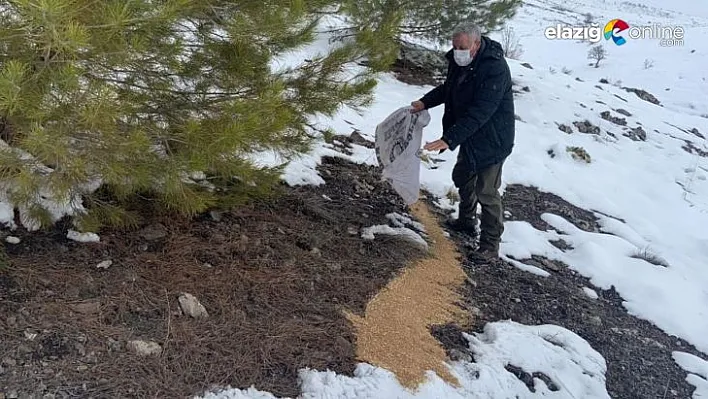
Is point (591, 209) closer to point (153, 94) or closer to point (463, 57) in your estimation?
point (463, 57)

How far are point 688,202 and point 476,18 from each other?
3.74 meters

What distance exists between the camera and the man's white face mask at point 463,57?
390cm

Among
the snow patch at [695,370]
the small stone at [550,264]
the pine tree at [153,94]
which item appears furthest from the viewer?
the small stone at [550,264]

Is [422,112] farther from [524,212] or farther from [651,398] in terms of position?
[651,398]

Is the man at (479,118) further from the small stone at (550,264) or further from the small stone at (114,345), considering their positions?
the small stone at (114,345)

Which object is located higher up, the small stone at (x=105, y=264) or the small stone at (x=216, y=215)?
the small stone at (x=105, y=264)

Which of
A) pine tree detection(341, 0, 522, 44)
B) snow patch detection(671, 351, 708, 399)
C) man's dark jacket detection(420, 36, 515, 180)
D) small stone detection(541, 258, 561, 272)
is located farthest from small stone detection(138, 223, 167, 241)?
pine tree detection(341, 0, 522, 44)

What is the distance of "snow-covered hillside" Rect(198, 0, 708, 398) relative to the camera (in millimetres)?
3096

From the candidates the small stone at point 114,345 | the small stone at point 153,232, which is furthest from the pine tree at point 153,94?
the small stone at point 114,345

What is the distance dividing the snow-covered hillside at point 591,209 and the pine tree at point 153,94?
1.10 meters

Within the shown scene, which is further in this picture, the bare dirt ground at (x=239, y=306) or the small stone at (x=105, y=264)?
the small stone at (x=105, y=264)

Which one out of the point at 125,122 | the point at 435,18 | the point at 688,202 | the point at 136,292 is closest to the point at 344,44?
the point at 125,122

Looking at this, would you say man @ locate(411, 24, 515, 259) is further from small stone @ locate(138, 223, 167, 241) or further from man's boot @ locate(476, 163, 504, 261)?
small stone @ locate(138, 223, 167, 241)

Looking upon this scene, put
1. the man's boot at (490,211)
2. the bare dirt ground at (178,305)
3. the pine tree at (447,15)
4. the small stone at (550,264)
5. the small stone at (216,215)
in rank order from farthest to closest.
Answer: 1. the pine tree at (447,15)
2. the small stone at (550,264)
3. the man's boot at (490,211)
4. the small stone at (216,215)
5. the bare dirt ground at (178,305)
